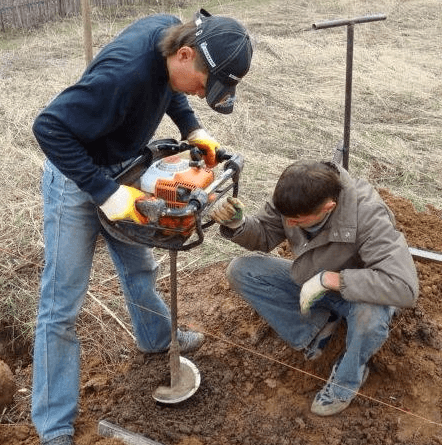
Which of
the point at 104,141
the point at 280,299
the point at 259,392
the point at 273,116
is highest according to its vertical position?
the point at 104,141

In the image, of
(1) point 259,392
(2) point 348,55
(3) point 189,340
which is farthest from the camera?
(2) point 348,55

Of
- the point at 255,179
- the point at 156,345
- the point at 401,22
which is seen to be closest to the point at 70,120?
the point at 156,345

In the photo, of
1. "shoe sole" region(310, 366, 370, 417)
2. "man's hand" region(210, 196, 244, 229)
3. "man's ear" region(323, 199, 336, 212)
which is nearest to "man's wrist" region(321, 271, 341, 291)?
"man's ear" region(323, 199, 336, 212)

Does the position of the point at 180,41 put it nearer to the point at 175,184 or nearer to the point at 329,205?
the point at 175,184

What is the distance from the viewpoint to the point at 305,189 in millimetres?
2506

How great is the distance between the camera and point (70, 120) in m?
2.20

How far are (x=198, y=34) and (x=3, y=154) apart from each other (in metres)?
3.68

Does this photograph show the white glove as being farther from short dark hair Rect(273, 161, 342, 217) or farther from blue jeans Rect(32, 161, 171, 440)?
blue jeans Rect(32, 161, 171, 440)

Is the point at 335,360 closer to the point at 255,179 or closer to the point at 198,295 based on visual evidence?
the point at 198,295

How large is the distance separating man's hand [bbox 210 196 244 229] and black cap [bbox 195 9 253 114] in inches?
20.9

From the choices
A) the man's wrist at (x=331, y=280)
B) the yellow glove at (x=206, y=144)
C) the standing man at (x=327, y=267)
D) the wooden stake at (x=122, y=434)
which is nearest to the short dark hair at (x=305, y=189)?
the standing man at (x=327, y=267)

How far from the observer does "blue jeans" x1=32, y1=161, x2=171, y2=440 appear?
8.18 ft

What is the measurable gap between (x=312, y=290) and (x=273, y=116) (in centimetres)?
414

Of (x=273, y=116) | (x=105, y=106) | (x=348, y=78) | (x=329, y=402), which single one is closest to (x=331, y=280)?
(x=329, y=402)
